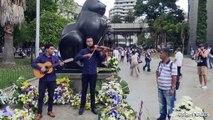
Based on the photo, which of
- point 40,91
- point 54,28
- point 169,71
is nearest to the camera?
point 40,91

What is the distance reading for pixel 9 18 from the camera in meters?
24.0

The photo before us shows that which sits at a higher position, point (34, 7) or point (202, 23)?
point (34, 7)

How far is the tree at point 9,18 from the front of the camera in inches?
938

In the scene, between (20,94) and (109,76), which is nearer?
(20,94)

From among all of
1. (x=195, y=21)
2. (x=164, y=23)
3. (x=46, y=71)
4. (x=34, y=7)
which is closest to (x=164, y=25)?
(x=164, y=23)

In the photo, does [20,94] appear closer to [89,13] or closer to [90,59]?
[90,59]

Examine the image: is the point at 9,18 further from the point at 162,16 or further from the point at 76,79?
the point at 162,16

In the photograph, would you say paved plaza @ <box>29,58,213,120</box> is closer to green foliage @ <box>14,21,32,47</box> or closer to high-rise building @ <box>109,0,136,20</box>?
green foliage @ <box>14,21,32,47</box>

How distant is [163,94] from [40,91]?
2.63 m

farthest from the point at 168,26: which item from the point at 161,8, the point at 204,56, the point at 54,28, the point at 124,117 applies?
the point at 124,117

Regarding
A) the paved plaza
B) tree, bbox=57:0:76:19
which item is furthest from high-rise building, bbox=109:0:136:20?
the paved plaza

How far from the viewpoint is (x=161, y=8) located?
7044 cm

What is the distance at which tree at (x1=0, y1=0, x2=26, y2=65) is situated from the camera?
2383cm

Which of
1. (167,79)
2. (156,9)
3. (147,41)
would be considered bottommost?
(167,79)
